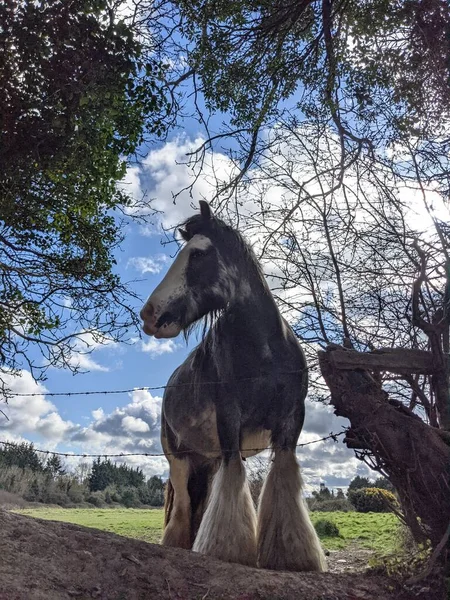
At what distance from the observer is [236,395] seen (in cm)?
432

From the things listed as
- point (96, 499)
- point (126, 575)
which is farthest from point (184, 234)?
point (96, 499)

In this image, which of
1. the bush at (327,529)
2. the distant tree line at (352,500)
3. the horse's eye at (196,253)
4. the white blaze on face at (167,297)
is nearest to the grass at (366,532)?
the bush at (327,529)

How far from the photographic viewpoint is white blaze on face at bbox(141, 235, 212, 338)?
3785mm

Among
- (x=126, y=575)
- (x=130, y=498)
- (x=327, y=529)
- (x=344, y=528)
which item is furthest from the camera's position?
(x=130, y=498)

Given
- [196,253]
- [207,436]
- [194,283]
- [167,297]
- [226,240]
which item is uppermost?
[226,240]

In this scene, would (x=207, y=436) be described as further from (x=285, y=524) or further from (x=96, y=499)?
(x=96, y=499)

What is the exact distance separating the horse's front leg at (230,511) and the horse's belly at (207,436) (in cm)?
16

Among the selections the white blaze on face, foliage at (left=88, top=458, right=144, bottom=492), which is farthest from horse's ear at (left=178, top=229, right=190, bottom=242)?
foliage at (left=88, top=458, right=144, bottom=492)

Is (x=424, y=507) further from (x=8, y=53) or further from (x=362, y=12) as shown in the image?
(x=362, y=12)

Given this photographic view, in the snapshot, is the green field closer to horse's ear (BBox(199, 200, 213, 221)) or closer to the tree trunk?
the tree trunk

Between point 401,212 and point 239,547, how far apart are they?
4536 mm

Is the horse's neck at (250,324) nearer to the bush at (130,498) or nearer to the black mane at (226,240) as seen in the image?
the black mane at (226,240)

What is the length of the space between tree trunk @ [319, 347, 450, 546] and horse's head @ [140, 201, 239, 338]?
102cm

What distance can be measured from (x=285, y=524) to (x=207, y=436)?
1030mm
